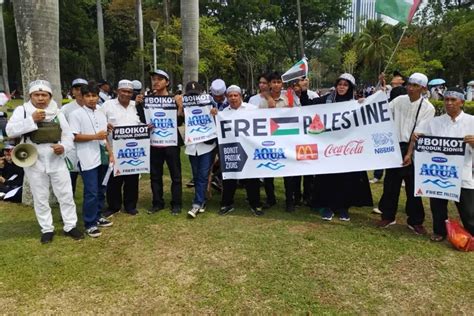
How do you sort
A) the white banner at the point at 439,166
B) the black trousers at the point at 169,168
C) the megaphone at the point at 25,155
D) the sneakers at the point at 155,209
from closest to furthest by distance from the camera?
the megaphone at the point at 25,155 → the white banner at the point at 439,166 → the black trousers at the point at 169,168 → the sneakers at the point at 155,209

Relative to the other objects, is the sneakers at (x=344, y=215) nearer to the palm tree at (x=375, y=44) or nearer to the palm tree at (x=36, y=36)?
the palm tree at (x=36, y=36)

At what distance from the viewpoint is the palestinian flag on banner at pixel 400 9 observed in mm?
5848

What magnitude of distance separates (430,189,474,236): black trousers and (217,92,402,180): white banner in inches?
33.1

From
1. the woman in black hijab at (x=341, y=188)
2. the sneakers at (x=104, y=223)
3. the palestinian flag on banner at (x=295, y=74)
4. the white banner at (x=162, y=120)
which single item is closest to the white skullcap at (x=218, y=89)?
the white banner at (x=162, y=120)

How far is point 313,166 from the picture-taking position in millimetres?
6035

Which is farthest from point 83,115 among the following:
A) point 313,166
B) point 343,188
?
point 343,188

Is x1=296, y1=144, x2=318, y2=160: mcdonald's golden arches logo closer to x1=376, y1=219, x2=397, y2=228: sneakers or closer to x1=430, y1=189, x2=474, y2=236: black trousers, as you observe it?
x1=376, y1=219, x2=397, y2=228: sneakers

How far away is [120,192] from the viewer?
253 inches

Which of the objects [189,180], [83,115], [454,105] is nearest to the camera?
[454,105]

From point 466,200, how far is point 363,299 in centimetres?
209

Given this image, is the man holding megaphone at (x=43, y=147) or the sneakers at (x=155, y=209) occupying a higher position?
the man holding megaphone at (x=43, y=147)

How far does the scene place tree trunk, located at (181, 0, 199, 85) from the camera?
10.0 meters

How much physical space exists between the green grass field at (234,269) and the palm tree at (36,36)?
2296 millimetres

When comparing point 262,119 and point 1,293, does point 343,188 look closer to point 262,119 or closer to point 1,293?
point 262,119
